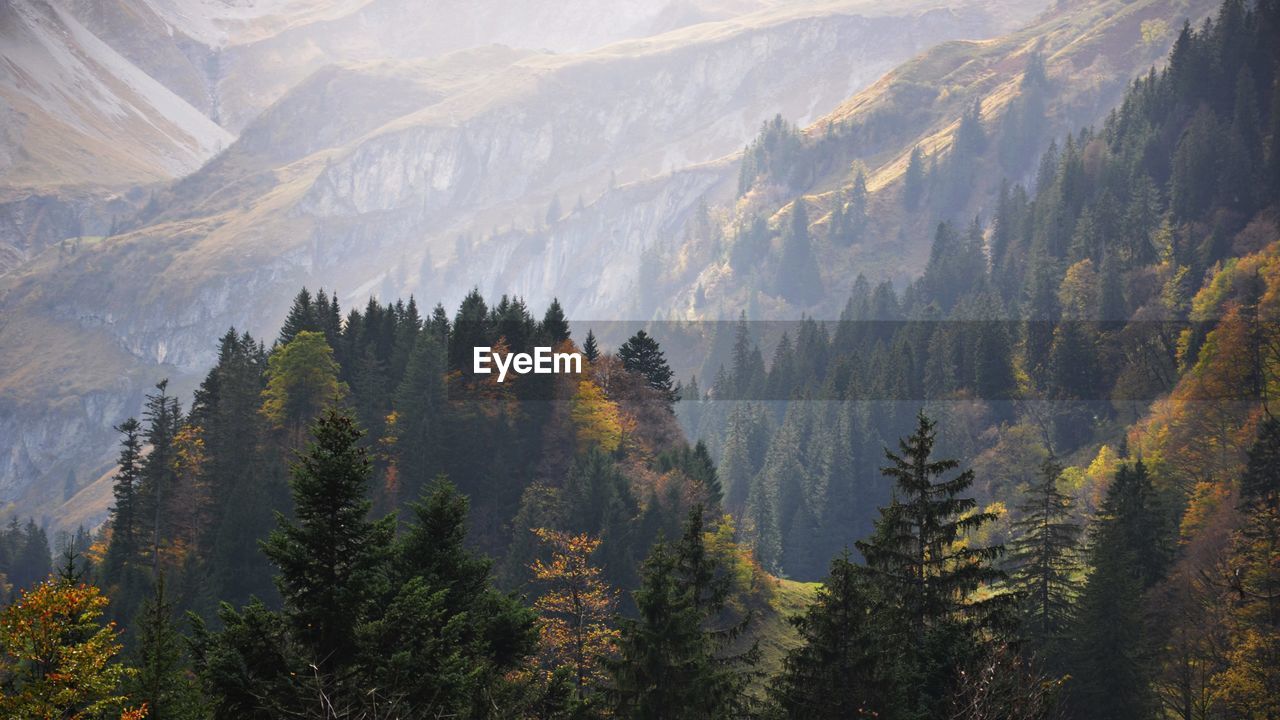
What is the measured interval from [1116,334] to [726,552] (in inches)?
Answer: 2997

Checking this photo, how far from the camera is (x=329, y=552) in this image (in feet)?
77.9

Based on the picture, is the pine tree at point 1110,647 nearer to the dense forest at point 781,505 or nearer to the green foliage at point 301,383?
the dense forest at point 781,505

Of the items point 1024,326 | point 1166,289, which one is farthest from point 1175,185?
point 1024,326

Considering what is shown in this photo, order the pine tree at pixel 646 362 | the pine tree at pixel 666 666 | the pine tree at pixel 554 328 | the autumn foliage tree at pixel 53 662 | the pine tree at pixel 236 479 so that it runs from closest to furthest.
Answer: the autumn foliage tree at pixel 53 662
the pine tree at pixel 666 666
the pine tree at pixel 236 479
the pine tree at pixel 554 328
the pine tree at pixel 646 362

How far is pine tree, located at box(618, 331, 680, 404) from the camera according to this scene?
9025 centimetres

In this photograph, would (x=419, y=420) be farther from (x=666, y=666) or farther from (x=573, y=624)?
(x=666, y=666)

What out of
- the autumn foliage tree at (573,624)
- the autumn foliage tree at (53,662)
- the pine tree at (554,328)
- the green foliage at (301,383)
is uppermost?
the pine tree at (554,328)

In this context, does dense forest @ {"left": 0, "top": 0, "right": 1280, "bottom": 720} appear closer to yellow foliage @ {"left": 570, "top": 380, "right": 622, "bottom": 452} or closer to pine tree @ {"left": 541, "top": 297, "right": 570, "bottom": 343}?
yellow foliage @ {"left": 570, "top": 380, "right": 622, "bottom": 452}

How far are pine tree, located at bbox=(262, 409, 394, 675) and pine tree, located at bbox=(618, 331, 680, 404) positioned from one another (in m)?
65.7

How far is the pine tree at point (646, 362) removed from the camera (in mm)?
90250

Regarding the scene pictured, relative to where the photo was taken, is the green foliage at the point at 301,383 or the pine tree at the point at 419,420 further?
the green foliage at the point at 301,383

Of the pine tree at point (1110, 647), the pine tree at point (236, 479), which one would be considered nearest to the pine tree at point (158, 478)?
the pine tree at point (236, 479)

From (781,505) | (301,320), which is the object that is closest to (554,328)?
(301,320)

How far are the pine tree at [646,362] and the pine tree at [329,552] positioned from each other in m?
65.7
